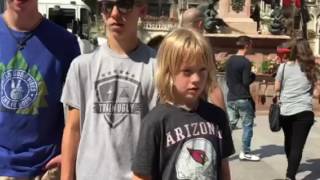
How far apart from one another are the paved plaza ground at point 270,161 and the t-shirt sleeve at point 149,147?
5.78m

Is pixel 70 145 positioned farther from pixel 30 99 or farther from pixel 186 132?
pixel 186 132

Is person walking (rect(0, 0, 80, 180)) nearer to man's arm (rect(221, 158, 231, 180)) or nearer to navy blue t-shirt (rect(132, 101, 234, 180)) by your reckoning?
navy blue t-shirt (rect(132, 101, 234, 180))

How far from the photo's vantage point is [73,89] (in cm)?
297

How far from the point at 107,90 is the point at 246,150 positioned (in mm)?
7048

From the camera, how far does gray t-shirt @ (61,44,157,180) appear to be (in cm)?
289

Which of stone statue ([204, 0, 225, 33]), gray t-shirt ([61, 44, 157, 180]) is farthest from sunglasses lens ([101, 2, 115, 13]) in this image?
stone statue ([204, 0, 225, 33])

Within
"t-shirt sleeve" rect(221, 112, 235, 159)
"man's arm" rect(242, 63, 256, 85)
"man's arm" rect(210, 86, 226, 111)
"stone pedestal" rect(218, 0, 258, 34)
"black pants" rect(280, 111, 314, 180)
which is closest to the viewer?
"t-shirt sleeve" rect(221, 112, 235, 159)

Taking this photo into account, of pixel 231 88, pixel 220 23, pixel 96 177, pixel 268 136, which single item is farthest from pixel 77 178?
pixel 220 23

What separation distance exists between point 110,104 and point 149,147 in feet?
0.95

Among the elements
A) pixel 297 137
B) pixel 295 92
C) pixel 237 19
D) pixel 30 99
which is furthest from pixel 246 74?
pixel 237 19

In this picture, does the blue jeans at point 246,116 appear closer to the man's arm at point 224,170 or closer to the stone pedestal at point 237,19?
the man's arm at point 224,170

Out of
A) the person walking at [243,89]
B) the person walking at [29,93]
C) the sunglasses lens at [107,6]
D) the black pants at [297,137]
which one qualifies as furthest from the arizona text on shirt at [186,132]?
the person walking at [243,89]

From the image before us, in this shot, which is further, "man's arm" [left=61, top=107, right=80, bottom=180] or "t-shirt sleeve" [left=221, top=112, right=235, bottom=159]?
"man's arm" [left=61, top=107, right=80, bottom=180]

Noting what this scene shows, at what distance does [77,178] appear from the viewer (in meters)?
2.98
